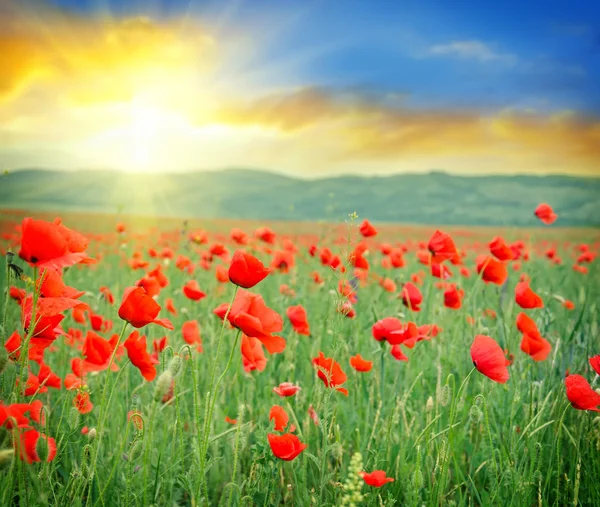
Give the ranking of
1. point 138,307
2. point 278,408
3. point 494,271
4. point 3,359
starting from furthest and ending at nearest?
point 494,271 → point 278,408 → point 138,307 → point 3,359

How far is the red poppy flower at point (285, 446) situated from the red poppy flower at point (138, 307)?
14.8 inches

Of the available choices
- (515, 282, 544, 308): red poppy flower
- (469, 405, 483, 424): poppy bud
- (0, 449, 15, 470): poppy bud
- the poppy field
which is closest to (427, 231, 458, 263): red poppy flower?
the poppy field

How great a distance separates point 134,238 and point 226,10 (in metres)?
2.99

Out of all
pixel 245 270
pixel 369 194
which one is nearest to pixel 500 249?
pixel 245 270

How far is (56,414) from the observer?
2.05 m

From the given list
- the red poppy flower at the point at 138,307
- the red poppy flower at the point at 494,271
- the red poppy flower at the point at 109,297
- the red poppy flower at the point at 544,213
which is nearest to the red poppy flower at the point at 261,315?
the red poppy flower at the point at 138,307

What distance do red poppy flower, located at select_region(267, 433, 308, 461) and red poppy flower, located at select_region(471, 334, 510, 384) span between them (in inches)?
19.6

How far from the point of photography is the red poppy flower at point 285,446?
112 centimetres

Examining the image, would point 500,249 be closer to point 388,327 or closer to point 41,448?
point 388,327

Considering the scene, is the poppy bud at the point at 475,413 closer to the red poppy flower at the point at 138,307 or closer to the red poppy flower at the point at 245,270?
the red poppy flower at the point at 245,270

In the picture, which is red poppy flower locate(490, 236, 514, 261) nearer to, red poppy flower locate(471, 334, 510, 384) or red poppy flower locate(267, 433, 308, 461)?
red poppy flower locate(471, 334, 510, 384)

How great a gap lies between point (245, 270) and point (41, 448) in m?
0.54

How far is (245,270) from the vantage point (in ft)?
3.53

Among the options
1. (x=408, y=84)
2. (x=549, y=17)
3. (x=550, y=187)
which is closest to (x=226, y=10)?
(x=549, y=17)
